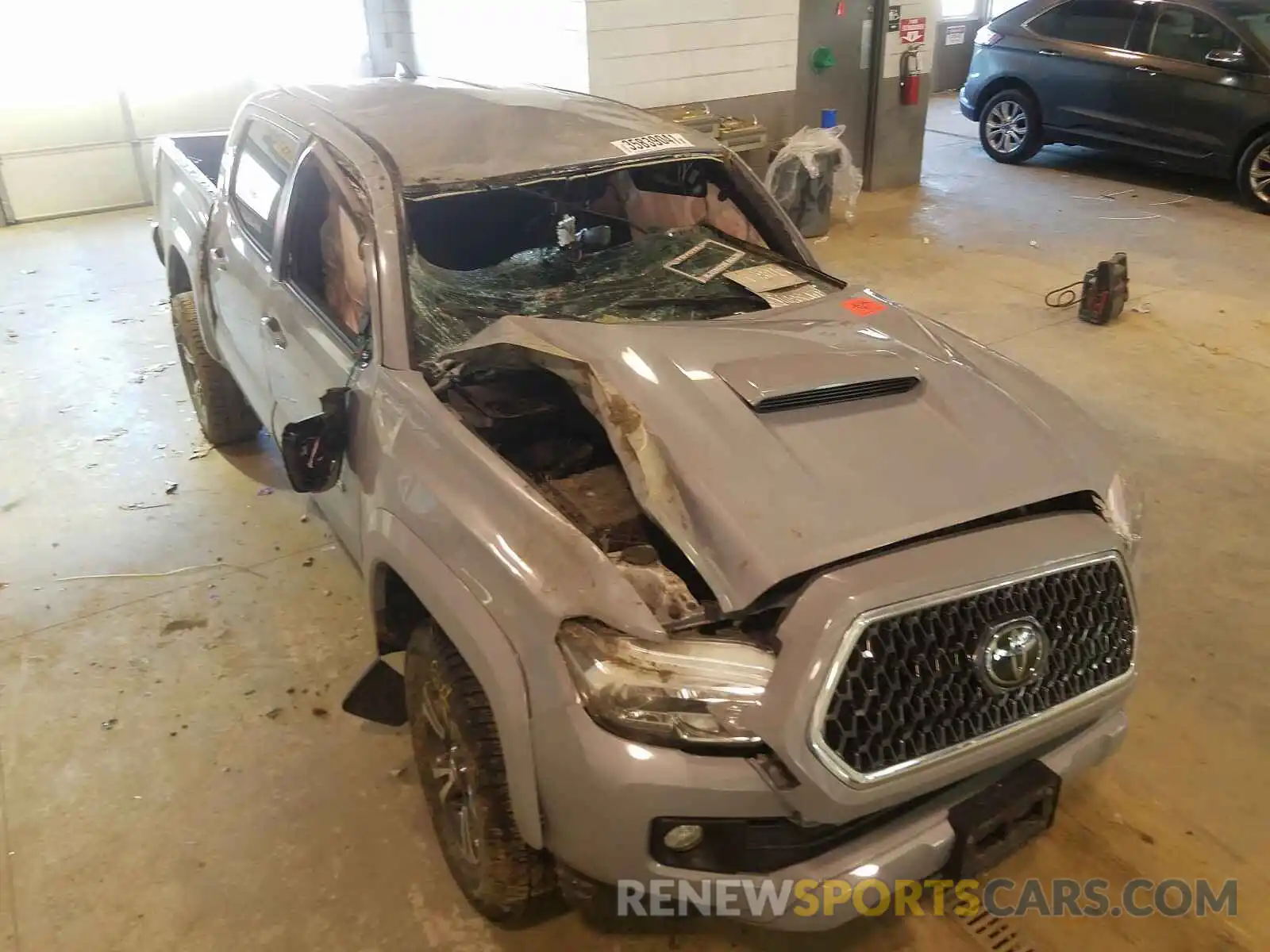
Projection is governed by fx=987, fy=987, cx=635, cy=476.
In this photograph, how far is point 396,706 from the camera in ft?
8.17

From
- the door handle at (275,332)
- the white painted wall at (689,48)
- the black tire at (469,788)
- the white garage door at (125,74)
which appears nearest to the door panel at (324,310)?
the door handle at (275,332)

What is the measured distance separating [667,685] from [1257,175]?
8.01m

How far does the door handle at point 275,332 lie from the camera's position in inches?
115

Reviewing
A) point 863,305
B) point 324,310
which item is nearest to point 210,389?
point 324,310

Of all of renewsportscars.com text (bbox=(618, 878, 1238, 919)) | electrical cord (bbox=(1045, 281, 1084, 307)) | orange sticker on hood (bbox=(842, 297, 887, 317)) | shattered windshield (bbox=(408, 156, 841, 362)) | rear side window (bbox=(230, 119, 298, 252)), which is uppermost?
rear side window (bbox=(230, 119, 298, 252))

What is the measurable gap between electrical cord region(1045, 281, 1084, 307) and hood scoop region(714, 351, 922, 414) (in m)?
4.12

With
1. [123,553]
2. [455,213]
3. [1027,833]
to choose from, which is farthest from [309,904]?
[455,213]

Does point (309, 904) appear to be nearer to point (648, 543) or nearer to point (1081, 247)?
point (648, 543)

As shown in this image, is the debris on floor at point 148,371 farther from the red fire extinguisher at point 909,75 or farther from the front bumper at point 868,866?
the red fire extinguisher at point 909,75

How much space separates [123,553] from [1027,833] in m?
3.18

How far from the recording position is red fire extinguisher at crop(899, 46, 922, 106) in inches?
315

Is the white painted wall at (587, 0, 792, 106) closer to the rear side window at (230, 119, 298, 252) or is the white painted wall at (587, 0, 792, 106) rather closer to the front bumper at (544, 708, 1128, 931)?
the rear side window at (230, 119, 298, 252)

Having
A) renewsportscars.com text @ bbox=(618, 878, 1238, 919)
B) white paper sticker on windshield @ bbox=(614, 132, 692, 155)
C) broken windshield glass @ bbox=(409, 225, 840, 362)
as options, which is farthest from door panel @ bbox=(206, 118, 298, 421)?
renewsportscars.com text @ bbox=(618, 878, 1238, 919)

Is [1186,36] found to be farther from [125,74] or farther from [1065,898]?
[125,74]
